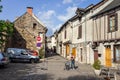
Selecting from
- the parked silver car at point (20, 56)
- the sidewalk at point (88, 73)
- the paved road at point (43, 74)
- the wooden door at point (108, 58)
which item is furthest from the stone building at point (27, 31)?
the paved road at point (43, 74)

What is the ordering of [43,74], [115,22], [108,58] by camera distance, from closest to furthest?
[43,74], [115,22], [108,58]

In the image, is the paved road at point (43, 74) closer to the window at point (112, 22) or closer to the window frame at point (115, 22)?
the window frame at point (115, 22)

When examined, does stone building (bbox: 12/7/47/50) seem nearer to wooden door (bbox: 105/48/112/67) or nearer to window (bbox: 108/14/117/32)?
wooden door (bbox: 105/48/112/67)

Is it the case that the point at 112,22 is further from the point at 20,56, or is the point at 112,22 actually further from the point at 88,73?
the point at 20,56

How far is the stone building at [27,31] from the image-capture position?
1575 inches

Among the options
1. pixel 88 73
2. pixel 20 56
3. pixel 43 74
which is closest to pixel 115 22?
pixel 88 73

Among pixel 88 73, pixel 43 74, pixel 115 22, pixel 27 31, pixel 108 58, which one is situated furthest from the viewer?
pixel 27 31

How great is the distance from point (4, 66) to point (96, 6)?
13516mm

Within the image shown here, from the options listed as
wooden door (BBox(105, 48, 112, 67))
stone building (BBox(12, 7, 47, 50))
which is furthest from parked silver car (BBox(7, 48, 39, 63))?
stone building (BBox(12, 7, 47, 50))

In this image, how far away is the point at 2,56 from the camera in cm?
2230

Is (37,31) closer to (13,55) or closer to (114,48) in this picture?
(13,55)

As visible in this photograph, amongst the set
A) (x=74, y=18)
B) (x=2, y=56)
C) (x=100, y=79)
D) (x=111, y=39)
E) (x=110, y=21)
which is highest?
(x=74, y=18)

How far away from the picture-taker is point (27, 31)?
40625 millimetres

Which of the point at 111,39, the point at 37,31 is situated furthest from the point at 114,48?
the point at 37,31
